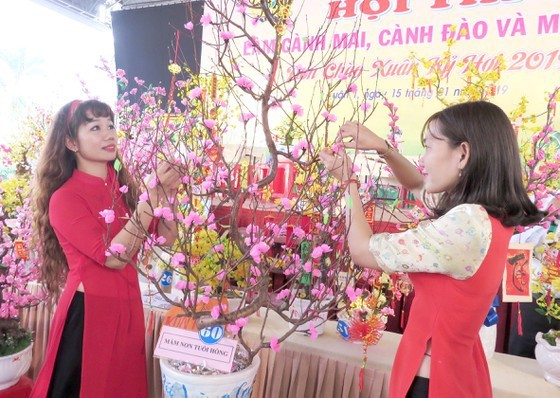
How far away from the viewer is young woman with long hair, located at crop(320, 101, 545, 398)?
86cm

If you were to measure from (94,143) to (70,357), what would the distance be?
2.23ft

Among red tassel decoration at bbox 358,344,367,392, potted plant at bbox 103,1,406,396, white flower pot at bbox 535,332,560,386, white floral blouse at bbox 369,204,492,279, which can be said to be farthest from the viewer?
red tassel decoration at bbox 358,344,367,392

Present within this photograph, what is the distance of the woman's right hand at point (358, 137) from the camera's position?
3.35ft

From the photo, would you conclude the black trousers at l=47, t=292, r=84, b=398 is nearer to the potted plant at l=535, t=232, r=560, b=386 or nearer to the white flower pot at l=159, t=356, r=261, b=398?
the white flower pot at l=159, t=356, r=261, b=398

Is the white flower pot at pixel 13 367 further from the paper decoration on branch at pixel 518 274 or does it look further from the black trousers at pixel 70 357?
the paper decoration on branch at pixel 518 274

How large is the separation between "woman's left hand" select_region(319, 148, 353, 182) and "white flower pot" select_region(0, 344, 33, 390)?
165 cm

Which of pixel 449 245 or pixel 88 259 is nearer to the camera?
pixel 449 245

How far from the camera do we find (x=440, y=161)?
951mm

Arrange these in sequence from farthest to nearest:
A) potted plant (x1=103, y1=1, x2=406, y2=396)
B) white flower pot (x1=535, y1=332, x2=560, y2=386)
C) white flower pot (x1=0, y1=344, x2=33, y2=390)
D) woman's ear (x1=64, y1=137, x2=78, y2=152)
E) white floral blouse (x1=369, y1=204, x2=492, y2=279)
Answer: white flower pot (x1=0, y1=344, x2=33, y2=390), woman's ear (x1=64, y1=137, x2=78, y2=152), white flower pot (x1=535, y1=332, x2=560, y2=386), potted plant (x1=103, y1=1, x2=406, y2=396), white floral blouse (x1=369, y1=204, x2=492, y2=279)

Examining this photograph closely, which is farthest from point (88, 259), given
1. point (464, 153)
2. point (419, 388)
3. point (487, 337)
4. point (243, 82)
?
point (487, 337)

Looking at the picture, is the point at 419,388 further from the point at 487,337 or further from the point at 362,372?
the point at 487,337

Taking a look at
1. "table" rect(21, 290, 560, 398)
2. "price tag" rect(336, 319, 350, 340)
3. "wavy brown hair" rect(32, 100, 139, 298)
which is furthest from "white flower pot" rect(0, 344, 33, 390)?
"price tag" rect(336, 319, 350, 340)

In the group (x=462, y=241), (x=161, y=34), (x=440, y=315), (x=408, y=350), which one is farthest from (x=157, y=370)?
(x=161, y=34)

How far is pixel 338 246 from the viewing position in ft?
4.76
